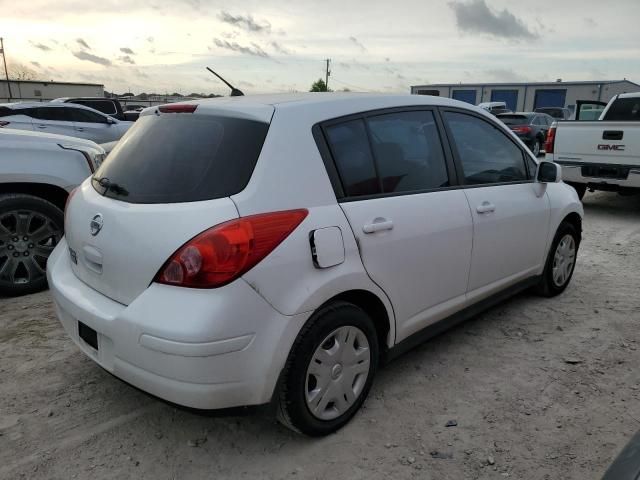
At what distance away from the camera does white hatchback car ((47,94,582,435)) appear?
2.05 m

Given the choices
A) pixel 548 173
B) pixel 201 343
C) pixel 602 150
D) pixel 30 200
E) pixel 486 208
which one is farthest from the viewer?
pixel 602 150

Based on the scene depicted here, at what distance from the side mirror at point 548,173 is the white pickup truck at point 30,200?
148 inches

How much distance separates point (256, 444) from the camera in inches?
100.0

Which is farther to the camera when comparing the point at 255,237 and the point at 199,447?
the point at 199,447

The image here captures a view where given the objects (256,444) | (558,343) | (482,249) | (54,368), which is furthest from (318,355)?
(558,343)

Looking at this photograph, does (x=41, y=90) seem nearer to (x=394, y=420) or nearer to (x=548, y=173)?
(x=548, y=173)

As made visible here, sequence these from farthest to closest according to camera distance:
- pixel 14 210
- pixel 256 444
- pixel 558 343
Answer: pixel 14 210, pixel 558 343, pixel 256 444

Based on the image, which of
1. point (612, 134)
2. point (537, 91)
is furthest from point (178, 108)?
point (537, 91)

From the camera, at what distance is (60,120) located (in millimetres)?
11562

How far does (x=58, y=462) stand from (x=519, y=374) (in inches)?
102

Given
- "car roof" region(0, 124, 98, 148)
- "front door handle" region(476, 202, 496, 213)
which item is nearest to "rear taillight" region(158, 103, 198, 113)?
"front door handle" region(476, 202, 496, 213)

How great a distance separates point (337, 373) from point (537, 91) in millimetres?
50239

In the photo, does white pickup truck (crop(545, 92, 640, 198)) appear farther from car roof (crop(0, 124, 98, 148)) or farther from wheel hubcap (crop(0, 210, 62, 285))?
wheel hubcap (crop(0, 210, 62, 285))

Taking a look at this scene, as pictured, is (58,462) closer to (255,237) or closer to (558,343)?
(255,237)
